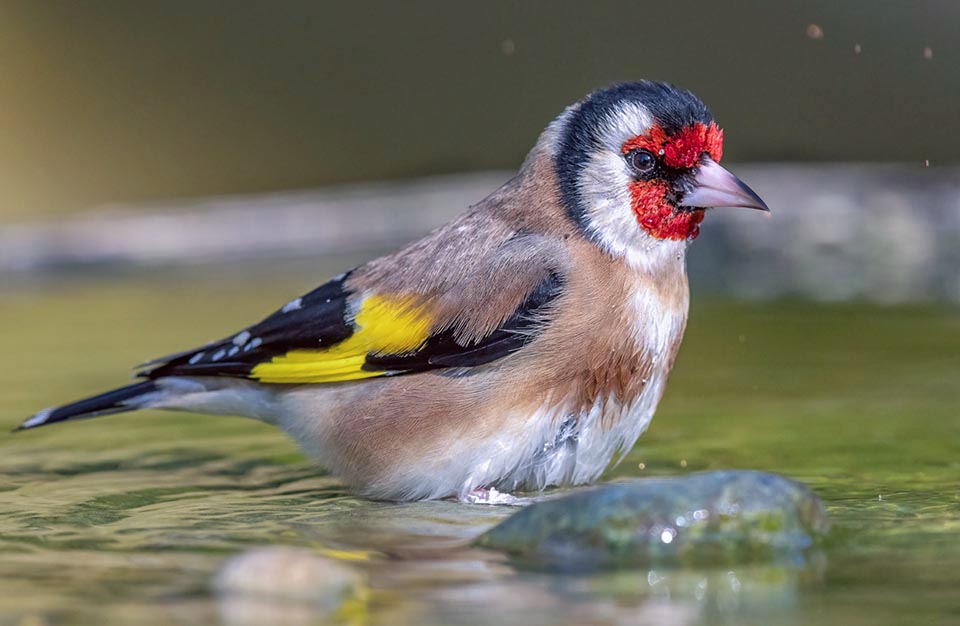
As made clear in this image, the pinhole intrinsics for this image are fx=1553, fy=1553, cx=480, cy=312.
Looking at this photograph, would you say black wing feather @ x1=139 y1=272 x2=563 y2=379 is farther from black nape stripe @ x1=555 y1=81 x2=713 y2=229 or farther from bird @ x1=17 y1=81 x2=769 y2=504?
black nape stripe @ x1=555 y1=81 x2=713 y2=229

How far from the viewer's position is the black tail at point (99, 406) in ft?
17.5

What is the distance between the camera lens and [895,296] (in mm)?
8539

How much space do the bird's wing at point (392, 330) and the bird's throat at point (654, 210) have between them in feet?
1.12

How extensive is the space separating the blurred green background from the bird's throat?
30.1 ft

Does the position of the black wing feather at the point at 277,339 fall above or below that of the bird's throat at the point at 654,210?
below

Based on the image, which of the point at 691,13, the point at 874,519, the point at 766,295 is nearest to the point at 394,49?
the point at 691,13

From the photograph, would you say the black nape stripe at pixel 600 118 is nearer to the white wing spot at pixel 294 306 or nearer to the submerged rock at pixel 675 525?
the white wing spot at pixel 294 306

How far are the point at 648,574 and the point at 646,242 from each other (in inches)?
64.6

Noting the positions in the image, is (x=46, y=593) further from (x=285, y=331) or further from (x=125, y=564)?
(x=285, y=331)

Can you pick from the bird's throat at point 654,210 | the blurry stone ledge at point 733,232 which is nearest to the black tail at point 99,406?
the bird's throat at point 654,210

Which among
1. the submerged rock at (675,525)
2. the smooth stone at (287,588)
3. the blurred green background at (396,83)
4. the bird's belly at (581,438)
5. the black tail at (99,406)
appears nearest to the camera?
the smooth stone at (287,588)

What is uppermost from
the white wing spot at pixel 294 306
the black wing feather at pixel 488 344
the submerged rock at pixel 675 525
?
the white wing spot at pixel 294 306

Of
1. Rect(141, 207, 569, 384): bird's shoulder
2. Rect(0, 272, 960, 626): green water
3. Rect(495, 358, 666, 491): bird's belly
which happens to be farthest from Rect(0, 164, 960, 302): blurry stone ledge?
Rect(141, 207, 569, 384): bird's shoulder

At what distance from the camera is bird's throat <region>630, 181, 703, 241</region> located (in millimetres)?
5094
